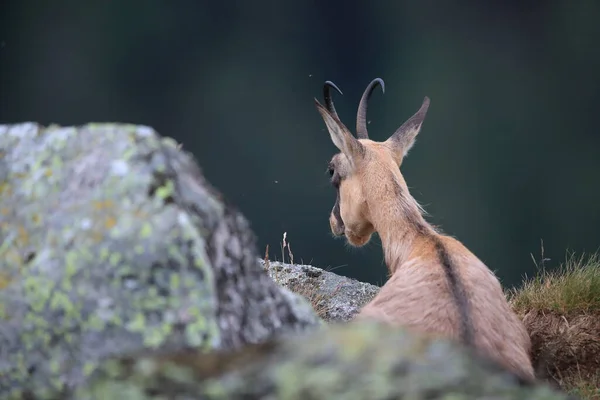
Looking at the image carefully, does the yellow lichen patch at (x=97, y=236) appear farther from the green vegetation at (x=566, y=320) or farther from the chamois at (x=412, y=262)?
the green vegetation at (x=566, y=320)

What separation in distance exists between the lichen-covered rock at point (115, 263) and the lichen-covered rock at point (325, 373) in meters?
0.09

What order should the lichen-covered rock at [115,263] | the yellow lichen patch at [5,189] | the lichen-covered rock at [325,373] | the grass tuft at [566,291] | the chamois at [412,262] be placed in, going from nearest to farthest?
the lichen-covered rock at [325,373]
the lichen-covered rock at [115,263]
the yellow lichen patch at [5,189]
the chamois at [412,262]
the grass tuft at [566,291]

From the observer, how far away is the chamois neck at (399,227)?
4535 mm

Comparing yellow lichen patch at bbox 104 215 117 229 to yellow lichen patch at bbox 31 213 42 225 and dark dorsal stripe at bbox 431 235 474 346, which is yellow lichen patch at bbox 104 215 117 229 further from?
dark dorsal stripe at bbox 431 235 474 346

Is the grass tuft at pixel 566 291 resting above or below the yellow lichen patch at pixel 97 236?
below

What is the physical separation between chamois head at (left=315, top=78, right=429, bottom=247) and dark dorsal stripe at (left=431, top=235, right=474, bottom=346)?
72 cm

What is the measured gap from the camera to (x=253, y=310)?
1.93 metres

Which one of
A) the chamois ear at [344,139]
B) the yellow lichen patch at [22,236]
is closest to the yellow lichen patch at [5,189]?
the yellow lichen patch at [22,236]

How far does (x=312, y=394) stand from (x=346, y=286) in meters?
Result: 4.99

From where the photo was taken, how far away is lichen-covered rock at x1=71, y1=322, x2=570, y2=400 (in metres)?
1.47

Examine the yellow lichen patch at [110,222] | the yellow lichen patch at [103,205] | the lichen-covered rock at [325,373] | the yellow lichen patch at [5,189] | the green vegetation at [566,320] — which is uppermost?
the yellow lichen patch at [5,189]

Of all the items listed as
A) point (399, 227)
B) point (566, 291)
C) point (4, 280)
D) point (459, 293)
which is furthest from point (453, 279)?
point (4, 280)

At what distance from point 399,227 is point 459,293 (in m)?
1.28

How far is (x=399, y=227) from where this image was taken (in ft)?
15.4
